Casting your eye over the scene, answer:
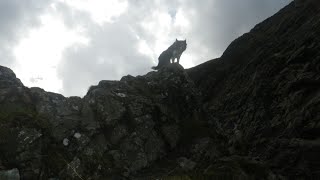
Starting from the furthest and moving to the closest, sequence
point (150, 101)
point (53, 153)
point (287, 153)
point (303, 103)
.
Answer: point (150, 101)
point (303, 103)
point (287, 153)
point (53, 153)

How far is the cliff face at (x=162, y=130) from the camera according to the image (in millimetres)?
26766

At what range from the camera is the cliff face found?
26766 millimetres

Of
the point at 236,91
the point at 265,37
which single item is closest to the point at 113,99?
the point at 236,91

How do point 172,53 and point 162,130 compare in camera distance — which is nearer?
point 162,130

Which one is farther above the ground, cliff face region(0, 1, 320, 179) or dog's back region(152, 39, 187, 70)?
dog's back region(152, 39, 187, 70)

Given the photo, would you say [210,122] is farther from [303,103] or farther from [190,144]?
[303,103]

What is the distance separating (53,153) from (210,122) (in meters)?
15.8

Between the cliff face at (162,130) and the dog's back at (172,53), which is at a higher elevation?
the dog's back at (172,53)

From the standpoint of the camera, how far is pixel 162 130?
3359 centimetres

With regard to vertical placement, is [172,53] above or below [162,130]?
above

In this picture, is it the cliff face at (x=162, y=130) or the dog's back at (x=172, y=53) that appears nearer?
the cliff face at (x=162, y=130)

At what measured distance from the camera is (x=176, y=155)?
31.9 metres

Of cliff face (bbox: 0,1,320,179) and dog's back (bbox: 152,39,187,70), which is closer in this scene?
cliff face (bbox: 0,1,320,179)

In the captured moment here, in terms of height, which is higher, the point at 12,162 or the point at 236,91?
the point at 236,91
